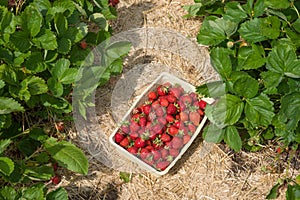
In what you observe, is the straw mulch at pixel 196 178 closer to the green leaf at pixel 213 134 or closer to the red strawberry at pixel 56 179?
the red strawberry at pixel 56 179

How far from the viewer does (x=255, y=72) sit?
187 cm

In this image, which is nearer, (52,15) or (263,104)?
(263,104)

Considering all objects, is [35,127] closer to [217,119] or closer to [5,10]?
[5,10]

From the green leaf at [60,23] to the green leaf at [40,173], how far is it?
0.46 metres

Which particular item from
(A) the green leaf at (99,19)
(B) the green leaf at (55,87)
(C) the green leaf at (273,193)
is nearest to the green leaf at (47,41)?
(B) the green leaf at (55,87)

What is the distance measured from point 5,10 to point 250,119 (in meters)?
0.88

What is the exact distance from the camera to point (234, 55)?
5.95 feet

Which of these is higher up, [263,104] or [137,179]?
[263,104]

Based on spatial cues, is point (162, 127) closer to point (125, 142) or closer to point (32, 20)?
point (125, 142)

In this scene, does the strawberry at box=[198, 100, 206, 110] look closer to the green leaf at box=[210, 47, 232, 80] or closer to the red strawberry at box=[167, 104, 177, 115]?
the red strawberry at box=[167, 104, 177, 115]

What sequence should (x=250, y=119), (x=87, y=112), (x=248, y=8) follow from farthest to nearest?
(x=87, y=112) → (x=248, y=8) → (x=250, y=119)

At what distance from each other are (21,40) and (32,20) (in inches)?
3.0

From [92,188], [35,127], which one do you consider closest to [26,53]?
[35,127]

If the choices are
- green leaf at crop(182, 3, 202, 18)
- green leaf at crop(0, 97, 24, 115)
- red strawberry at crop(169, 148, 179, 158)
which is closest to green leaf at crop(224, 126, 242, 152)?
red strawberry at crop(169, 148, 179, 158)
